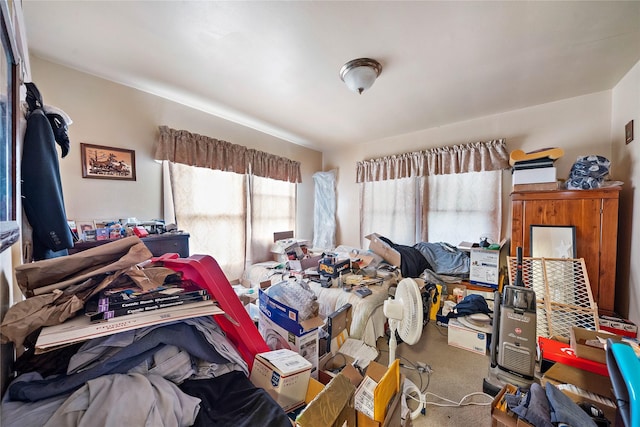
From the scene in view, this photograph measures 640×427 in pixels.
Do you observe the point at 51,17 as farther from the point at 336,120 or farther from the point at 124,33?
the point at 336,120

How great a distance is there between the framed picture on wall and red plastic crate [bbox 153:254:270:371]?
2.65 meters

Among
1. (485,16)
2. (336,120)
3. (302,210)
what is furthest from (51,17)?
(302,210)

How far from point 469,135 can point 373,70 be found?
206 cm

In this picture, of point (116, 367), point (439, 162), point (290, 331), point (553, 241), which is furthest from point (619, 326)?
point (116, 367)

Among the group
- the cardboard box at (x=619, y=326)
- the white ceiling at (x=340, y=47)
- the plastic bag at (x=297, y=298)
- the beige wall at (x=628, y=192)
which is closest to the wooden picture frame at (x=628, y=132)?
the beige wall at (x=628, y=192)

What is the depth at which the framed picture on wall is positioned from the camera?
2.05 meters

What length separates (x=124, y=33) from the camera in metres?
1.61

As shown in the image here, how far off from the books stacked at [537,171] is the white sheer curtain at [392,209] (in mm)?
1353

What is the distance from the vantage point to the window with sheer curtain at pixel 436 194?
2.99 meters

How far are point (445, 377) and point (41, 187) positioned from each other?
9.16 ft

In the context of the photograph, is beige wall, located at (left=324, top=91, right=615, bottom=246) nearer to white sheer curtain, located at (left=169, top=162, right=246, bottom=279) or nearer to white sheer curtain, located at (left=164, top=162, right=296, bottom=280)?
white sheer curtain, located at (left=164, top=162, right=296, bottom=280)

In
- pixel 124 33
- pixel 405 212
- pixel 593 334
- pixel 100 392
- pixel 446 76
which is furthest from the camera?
pixel 405 212

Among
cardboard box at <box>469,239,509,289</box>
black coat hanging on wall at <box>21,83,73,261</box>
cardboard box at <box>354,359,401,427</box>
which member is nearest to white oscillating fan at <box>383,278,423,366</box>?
cardboard box at <box>354,359,401,427</box>

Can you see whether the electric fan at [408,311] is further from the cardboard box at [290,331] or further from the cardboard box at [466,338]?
the cardboard box at [466,338]
